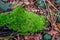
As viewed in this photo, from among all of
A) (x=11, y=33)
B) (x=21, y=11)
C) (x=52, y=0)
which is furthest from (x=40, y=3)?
(x=11, y=33)

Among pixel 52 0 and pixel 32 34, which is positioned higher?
pixel 52 0

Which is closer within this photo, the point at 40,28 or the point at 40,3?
the point at 40,28

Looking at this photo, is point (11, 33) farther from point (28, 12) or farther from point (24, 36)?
point (28, 12)

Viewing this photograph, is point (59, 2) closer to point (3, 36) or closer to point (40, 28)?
point (40, 28)

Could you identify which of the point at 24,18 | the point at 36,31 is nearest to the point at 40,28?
the point at 36,31

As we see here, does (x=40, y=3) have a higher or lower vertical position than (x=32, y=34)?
higher

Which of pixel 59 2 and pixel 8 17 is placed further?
pixel 59 2
